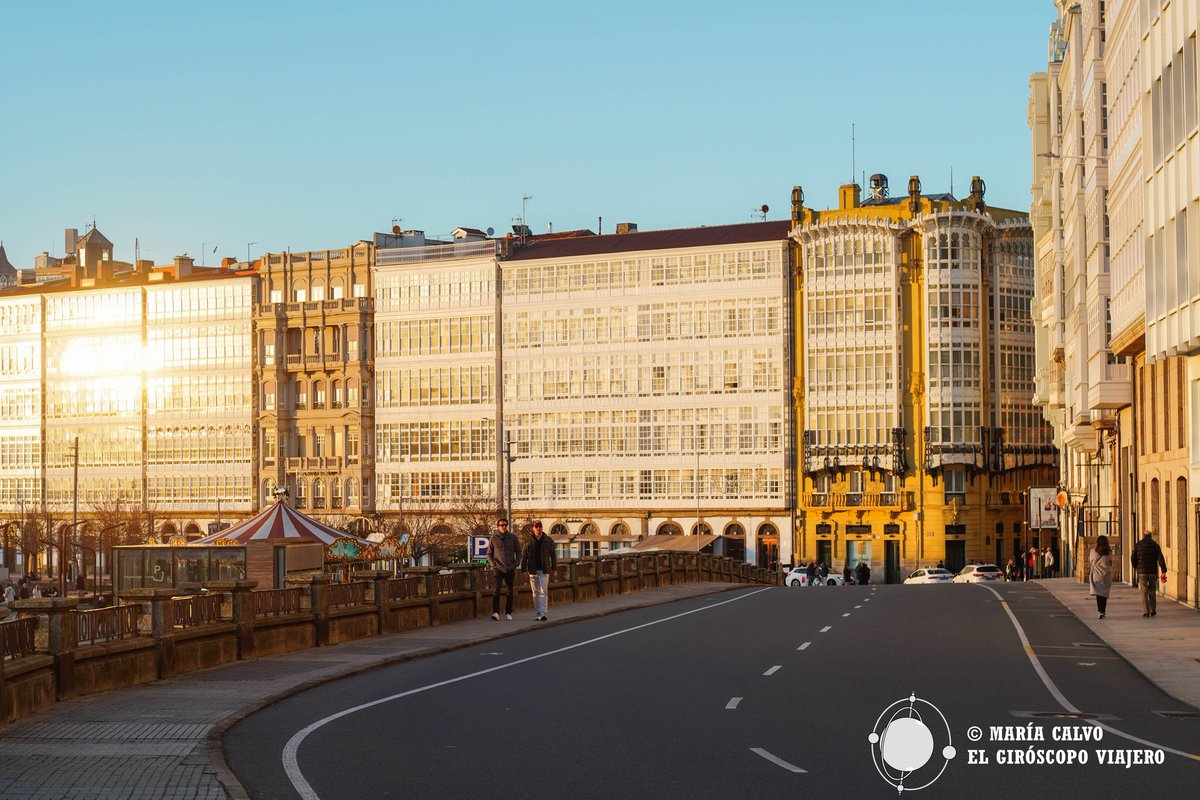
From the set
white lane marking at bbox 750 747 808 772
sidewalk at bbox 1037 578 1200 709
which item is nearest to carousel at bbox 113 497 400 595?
sidewalk at bbox 1037 578 1200 709

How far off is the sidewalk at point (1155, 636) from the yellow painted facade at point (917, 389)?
60.4 metres

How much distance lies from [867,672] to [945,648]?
4.93 m

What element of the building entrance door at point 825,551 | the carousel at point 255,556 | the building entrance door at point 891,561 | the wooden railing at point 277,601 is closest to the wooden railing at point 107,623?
the wooden railing at point 277,601

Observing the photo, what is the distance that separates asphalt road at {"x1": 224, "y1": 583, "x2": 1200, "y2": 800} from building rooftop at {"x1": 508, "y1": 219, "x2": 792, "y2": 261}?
86529mm

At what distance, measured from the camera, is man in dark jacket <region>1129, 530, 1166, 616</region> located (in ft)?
123

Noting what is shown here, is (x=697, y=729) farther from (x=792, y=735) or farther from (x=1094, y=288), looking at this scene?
(x=1094, y=288)

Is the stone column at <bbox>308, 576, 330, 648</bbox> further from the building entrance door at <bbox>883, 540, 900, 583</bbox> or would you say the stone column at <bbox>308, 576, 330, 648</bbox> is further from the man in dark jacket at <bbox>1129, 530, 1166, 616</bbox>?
the building entrance door at <bbox>883, 540, 900, 583</bbox>

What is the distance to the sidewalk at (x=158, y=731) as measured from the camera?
47.8 feet

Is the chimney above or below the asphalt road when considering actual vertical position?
above

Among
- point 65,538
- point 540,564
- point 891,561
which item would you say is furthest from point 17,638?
point 891,561

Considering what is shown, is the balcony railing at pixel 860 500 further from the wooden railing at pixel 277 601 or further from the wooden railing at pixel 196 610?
the wooden railing at pixel 196 610

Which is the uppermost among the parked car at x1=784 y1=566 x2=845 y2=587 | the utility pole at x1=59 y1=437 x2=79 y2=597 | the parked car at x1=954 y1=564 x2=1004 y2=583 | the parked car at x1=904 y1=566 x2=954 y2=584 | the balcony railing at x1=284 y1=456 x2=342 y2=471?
the balcony railing at x1=284 y1=456 x2=342 y2=471

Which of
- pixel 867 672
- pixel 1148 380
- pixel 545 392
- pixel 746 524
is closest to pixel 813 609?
pixel 1148 380

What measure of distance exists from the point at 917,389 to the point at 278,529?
66693 millimetres
